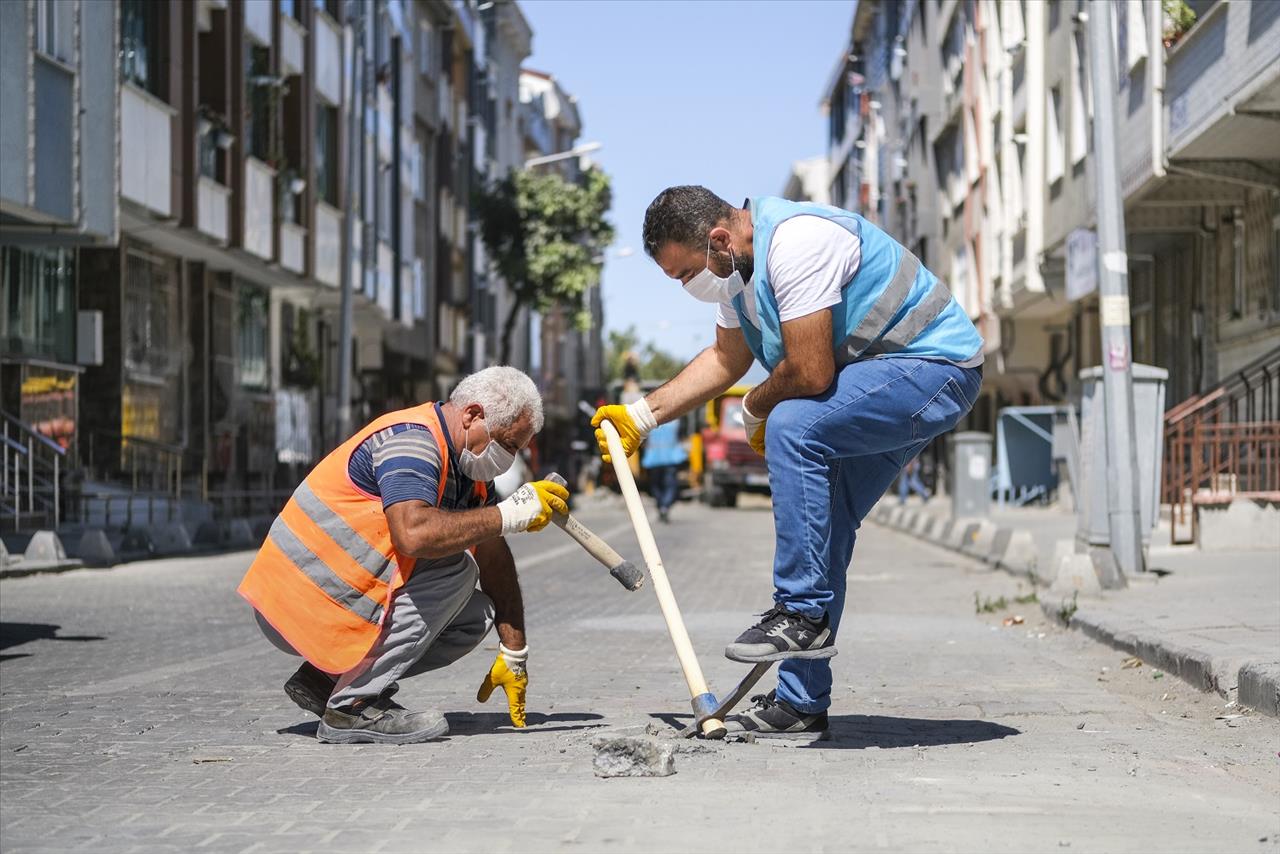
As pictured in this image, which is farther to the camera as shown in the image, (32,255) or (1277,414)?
(32,255)

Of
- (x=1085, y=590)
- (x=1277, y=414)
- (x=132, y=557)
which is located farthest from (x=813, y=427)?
(x=1277, y=414)

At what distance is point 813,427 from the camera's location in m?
5.84

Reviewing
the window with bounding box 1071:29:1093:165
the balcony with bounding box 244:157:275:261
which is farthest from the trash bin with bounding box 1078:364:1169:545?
the balcony with bounding box 244:157:275:261

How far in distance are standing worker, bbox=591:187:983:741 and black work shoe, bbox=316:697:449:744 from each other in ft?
3.28

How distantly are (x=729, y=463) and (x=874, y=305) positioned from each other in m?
39.8

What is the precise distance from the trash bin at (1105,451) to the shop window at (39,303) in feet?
43.9

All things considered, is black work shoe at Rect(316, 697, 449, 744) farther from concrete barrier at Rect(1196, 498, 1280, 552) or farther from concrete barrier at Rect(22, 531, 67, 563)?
concrete barrier at Rect(22, 531, 67, 563)

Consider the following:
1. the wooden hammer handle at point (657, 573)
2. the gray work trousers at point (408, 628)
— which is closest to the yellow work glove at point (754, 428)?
the wooden hammer handle at point (657, 573)

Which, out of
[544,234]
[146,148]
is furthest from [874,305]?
[544,234]

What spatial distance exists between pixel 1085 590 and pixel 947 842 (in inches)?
342

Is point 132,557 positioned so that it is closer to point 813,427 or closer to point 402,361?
point 813,427

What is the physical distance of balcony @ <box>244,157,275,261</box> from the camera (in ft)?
96.5

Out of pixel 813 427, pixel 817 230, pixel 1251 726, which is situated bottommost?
pixel 1251 726

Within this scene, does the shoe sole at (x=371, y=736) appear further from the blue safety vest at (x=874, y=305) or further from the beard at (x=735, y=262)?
the beard at (x=735, y=262)
